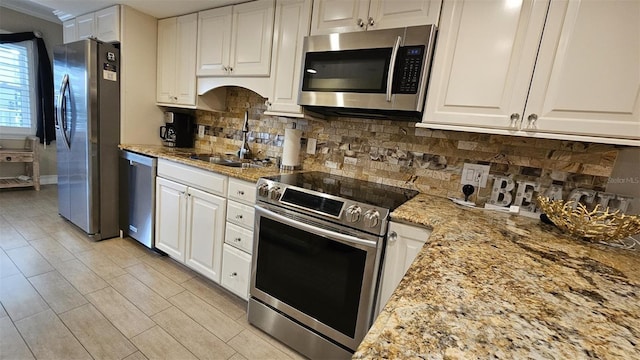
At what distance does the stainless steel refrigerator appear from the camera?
2389 mm

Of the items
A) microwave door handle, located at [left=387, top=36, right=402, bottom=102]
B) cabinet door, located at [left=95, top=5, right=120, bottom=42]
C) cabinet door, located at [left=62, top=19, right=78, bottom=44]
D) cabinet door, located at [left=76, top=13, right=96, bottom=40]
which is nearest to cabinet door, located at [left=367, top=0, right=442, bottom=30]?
microwave door handle, located at [left=387, top=36, right=402, bottom=102]

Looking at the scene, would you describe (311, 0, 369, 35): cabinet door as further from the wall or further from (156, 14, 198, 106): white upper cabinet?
the wall

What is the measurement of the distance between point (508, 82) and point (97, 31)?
3417 millimetres

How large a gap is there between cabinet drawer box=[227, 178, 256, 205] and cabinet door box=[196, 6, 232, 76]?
101cm

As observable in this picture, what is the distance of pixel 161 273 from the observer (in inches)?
86.9

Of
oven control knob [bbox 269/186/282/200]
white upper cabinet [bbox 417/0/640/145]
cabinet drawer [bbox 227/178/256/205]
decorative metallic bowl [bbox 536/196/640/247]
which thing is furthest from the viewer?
cabinet drawer [bbox 227/178/256/205]

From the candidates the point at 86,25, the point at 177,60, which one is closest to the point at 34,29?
the point at 86,25

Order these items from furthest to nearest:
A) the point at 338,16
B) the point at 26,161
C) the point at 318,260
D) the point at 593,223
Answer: the point at 26,161, the point at 338,16, the point at 318,260, the point at 593,223

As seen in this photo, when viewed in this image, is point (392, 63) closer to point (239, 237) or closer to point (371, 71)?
point (371, 71)

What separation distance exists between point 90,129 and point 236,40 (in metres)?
1.53

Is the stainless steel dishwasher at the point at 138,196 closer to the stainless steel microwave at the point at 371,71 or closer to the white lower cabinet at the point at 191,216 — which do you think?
the white lower cabinet at the point at 191,216

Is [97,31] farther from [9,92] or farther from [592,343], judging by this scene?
[592,343]

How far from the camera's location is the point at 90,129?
244 centimetres

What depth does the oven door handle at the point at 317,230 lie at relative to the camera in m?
1.31
